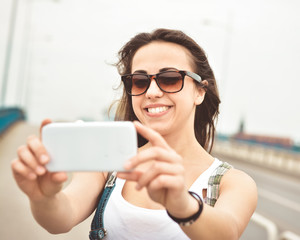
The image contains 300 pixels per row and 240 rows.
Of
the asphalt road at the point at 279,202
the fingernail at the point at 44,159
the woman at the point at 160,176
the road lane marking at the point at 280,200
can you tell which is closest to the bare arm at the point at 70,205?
the woman at the point at 160,176

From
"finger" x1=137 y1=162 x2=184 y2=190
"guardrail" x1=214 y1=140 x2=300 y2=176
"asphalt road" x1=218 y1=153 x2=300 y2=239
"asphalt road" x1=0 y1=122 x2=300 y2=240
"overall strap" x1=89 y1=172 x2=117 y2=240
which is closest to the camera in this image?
"finger" x1=137 y1=162 x2=184 y2=190

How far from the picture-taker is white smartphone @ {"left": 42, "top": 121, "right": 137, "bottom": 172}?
120cm

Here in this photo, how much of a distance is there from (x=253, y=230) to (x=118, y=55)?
514 cm

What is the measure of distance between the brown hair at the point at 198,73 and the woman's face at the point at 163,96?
0.20ft

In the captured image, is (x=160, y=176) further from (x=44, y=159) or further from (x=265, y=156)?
(x=265, y=156)

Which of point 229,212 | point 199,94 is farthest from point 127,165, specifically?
point 199,94

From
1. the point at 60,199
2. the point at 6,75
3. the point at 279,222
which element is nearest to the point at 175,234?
the point at 60,199

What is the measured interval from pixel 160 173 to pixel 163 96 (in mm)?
731

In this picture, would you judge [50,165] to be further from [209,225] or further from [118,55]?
[118,55]

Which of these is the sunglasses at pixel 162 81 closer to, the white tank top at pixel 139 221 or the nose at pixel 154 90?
the nose at pixel 154 90

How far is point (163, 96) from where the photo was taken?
5.97 ft

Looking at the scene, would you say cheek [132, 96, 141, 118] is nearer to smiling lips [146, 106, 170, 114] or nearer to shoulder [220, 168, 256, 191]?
smiling lips [146, 106, 170, 114]

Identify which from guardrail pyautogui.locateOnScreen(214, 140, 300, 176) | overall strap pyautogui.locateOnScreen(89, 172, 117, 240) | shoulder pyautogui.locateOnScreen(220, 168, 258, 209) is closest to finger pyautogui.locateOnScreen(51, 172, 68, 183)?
overall strap pyautogui.locateOnScreen(89, 172, 117, 240)

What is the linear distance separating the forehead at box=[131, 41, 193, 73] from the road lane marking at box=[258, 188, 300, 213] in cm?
860
